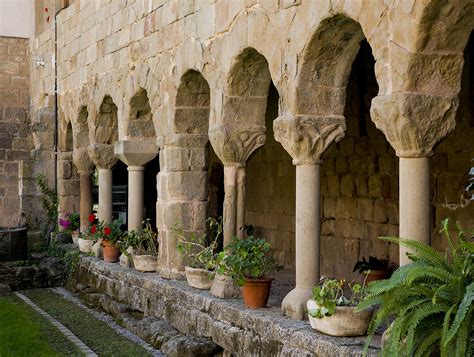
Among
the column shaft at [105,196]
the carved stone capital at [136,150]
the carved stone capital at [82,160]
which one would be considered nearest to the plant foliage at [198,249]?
the carved stone capital at [136,150]

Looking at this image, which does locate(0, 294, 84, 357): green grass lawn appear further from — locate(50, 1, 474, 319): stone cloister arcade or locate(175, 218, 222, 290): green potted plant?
locate(50, 1, 474, 319): stone cloister arcade

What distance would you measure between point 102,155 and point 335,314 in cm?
694

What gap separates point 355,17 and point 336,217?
4.67m

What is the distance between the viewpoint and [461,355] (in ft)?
14.1

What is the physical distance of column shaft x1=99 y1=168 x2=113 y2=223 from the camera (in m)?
12.1

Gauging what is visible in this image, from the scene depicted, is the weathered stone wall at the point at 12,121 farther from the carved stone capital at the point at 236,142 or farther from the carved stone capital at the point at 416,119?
the carved stone capital at the point at 416,119

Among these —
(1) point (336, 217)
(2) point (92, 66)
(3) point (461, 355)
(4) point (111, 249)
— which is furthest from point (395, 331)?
(2) point (92, 66)

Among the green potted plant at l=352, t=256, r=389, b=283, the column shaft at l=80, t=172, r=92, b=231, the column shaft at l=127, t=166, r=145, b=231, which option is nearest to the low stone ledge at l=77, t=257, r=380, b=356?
the column shaft at l=127, t=166, r=145, b=231

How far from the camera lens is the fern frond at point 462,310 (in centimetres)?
425

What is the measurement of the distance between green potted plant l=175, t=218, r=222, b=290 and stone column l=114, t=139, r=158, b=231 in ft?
5.58

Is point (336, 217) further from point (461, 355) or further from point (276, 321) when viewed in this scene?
point (461, 355)

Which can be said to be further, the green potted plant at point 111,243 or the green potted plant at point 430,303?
the green potted plant at point 111,243

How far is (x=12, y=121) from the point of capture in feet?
52.2

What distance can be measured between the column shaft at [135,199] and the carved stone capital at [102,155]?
1422 millimetres
